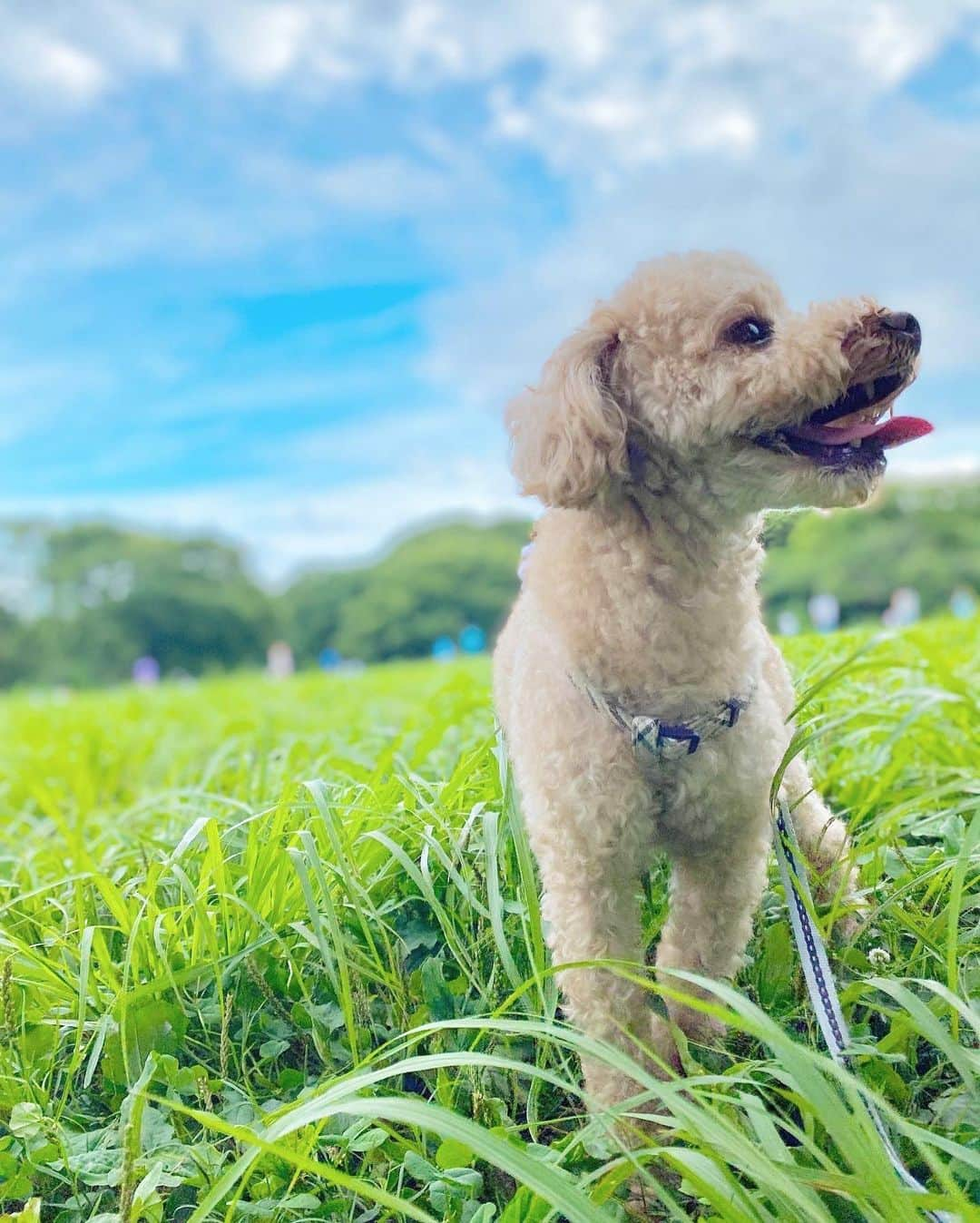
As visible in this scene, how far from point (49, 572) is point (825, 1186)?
4048cm

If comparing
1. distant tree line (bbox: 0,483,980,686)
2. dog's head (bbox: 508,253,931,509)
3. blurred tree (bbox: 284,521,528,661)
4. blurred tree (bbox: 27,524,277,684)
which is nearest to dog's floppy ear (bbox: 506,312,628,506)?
dog's head (bbox: 508,253,931,509)

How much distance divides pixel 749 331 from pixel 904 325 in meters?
0.28

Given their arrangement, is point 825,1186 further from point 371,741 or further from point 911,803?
point 371,741

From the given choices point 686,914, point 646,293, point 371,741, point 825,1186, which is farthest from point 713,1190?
point 371,741

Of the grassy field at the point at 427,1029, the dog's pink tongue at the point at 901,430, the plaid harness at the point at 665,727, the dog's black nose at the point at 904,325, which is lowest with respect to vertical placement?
the grassy field at the point at 427,1029

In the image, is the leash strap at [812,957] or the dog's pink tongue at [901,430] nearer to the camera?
the leash strap at [812,957]

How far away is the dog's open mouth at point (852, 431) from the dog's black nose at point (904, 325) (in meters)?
0.06

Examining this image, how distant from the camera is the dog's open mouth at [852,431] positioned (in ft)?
6.40

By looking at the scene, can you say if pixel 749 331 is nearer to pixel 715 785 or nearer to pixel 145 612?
pixel 715 785

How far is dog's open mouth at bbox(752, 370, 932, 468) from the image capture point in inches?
76.9

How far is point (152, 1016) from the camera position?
216cm

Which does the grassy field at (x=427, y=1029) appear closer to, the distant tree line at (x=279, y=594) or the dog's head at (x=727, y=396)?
the dog's head at (x=727, y=396)

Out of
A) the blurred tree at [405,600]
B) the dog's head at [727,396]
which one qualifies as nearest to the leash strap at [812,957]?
the dog's head at [727,396]

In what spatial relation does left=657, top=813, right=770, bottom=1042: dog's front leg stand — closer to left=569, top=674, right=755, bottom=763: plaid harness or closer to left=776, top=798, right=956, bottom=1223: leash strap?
left=776, top=798, right=956, bottom=1223: leash strap
